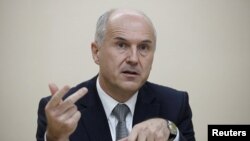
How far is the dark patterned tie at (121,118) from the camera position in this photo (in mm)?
1631

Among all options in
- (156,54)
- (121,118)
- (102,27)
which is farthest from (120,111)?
(156,54)

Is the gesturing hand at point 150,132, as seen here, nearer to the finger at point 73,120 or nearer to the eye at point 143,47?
the finger at point 73,120

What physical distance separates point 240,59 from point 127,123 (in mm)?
1216

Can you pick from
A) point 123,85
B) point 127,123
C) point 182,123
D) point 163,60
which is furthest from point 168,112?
point 163,60

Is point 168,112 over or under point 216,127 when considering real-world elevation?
over

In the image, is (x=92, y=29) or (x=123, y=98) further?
(x=92, y=29)

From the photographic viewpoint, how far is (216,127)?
7.80 ft

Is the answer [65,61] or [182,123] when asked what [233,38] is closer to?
[182,123]

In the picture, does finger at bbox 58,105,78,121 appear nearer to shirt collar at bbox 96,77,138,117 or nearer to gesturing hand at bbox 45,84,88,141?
gesturing hand at bbox 45,84,88,141

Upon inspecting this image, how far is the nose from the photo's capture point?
153 cm

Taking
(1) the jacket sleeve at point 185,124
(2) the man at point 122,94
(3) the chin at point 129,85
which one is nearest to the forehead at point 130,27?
(2) the man at point 122,94

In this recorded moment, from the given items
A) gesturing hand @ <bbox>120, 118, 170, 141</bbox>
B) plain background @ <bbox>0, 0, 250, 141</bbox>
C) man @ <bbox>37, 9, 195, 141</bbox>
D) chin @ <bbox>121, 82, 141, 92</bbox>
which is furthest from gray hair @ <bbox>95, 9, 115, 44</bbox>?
Result: plain background @ <bbox>0, 0, 250, 141</bbox>

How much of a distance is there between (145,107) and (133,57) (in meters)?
0.33

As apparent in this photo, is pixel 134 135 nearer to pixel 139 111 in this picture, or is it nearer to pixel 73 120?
pixel 73 120
